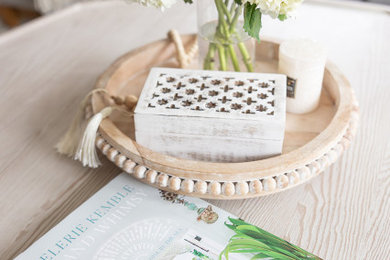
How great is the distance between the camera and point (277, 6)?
593mm

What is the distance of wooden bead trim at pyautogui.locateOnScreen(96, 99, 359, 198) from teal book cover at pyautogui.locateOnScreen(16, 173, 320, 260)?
0.11 feet

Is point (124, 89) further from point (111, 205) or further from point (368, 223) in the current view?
point (368, 223)

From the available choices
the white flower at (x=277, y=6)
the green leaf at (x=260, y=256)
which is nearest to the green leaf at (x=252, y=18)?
the white flower at (x=277, y=6)

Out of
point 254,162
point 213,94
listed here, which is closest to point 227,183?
point 254,162

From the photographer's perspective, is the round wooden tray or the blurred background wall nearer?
the round wooden tray

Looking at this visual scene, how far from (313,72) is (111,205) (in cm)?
42

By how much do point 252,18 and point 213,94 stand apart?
0.13m

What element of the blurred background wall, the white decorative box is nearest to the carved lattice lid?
the white decorative box

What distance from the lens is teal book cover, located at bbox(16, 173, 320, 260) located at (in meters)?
0.56

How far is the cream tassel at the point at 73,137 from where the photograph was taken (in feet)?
2.48

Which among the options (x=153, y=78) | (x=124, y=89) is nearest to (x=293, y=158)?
(x=153, y=78)

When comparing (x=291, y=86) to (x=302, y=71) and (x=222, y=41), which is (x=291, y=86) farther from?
(x=222, y=41)

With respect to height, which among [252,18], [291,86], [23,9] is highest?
[252,18]

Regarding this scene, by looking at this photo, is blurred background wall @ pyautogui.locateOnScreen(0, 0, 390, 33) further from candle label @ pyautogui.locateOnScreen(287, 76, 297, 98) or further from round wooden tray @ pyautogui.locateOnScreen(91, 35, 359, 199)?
candle label @ pyautogui.locateOnScreen(287, 76, 297, 98)
